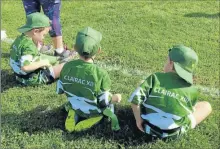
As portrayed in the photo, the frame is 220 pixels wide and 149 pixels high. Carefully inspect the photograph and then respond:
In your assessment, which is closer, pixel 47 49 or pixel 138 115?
pixel 138 115

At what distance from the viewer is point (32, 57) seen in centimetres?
508

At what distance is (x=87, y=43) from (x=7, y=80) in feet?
5.91

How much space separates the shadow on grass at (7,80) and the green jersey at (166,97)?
201 cm

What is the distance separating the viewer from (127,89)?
532 centimetres

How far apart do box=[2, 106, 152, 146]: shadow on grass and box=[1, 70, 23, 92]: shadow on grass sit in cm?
69

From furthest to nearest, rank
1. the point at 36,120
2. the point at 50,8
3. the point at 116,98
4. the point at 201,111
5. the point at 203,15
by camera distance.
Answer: the point at 203,15, the point at 50,8, the point at 36,120, the point at 201,111, the point at 116,98

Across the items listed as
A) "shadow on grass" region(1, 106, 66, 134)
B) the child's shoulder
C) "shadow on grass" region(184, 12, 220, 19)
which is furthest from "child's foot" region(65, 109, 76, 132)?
"shadow on grass" region(184, 12, 220, 19)

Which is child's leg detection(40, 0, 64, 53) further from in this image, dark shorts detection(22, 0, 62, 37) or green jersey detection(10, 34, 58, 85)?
green jersey detection(10, 34, 58, 85)

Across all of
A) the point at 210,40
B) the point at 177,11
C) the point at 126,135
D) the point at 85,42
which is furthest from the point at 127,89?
the point at 177,11

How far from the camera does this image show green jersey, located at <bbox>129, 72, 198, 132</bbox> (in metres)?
4.01

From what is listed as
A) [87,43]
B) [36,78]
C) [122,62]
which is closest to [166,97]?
[87,43]

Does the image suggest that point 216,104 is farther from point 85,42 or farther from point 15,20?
point 15,20

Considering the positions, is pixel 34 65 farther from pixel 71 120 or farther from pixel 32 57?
pixel 71 120

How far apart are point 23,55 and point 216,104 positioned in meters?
2.45
